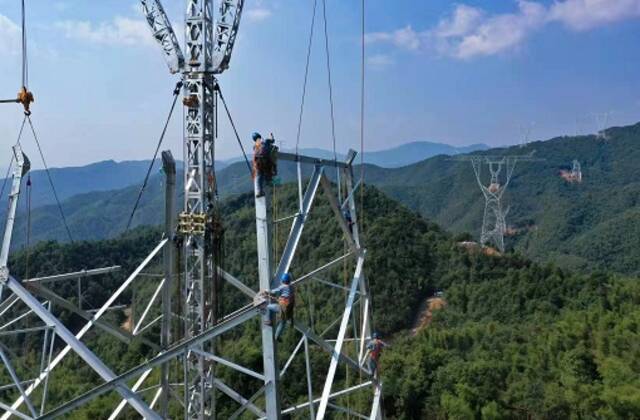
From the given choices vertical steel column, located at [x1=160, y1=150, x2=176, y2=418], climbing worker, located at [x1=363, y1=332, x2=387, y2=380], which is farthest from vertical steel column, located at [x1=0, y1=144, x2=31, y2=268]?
climbing worker, located at [x1=363, y1=332, x2=387, y2=380]

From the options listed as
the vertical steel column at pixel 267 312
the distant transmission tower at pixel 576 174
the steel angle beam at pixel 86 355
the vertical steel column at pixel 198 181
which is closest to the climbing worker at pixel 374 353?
the vertical steel column at pixel 198 181

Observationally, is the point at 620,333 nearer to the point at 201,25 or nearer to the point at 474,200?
the point at 201,25

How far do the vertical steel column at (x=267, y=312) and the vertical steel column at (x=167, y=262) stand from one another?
3662mm

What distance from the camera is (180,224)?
1248cm

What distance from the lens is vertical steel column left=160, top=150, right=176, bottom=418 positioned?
38.9 feet

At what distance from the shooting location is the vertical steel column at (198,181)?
12453 millimetres

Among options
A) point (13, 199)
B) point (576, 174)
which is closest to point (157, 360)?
point (13, 199)

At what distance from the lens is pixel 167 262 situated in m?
12.3

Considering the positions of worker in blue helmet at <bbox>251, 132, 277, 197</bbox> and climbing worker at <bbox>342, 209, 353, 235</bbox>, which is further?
climbing worker at <bbox>342, 209, 353, 235</bbox>

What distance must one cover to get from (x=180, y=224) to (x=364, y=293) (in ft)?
13.6

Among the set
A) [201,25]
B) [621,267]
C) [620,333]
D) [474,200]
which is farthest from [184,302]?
[474,200]

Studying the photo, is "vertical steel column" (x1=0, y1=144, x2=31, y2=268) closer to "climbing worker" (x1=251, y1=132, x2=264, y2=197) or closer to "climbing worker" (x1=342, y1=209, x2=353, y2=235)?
"climbing worker" (x1=251, y1=132, x2=264, y2=197)

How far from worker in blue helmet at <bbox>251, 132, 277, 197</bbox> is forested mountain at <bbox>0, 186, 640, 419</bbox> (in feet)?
13.8

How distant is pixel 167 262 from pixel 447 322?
42530 mm
